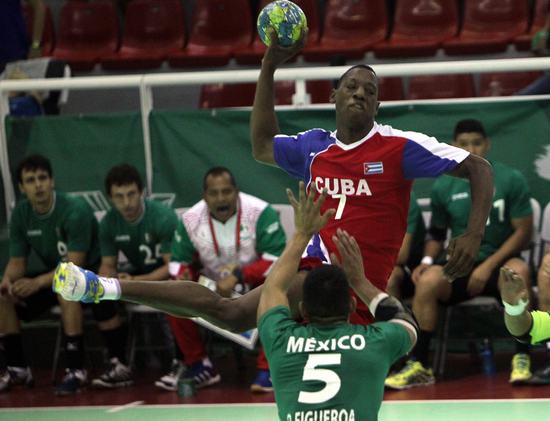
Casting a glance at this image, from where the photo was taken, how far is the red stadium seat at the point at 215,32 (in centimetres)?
1390

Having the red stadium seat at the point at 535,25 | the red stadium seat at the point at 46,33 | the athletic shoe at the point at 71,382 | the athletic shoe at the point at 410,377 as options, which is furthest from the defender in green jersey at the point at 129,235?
the red stadium seat at the point at 46,33

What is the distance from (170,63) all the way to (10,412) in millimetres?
5431

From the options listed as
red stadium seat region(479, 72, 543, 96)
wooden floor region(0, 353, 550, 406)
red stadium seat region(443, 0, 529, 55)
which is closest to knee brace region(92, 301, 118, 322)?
wooden floor region(0, 353, 550, 406)

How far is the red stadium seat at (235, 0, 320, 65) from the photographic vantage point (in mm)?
13594

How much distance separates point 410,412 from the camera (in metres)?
8.88

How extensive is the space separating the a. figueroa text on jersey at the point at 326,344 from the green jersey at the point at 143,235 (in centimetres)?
491

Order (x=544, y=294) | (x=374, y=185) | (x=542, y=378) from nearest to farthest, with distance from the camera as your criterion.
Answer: (x=374, y=185) → (x=544, y=294) → (x=542, y=378)

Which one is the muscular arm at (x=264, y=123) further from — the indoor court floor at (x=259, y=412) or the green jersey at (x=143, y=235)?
the green jersey at (x=143, y=235)

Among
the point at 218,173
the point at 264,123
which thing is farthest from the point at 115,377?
the point at 264,123

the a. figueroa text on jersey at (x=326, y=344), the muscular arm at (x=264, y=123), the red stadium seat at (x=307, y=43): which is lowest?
the a. figueroa text on jersey at (x=326, y=344)

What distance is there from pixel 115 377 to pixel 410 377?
2.46 m

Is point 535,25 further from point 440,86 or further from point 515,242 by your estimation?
point 515,242

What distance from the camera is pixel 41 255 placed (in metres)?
10.8

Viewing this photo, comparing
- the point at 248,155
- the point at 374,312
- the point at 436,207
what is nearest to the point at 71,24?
the point at 248,155
